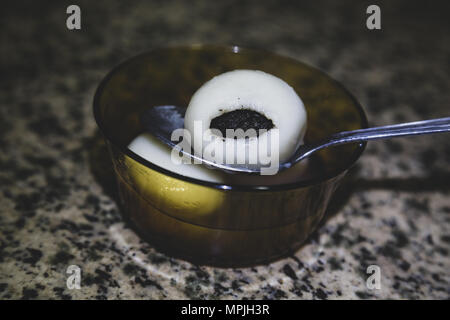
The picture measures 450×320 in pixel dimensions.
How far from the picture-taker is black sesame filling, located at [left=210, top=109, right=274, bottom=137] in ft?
1.58

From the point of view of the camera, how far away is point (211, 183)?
385mm

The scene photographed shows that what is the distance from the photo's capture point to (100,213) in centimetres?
56

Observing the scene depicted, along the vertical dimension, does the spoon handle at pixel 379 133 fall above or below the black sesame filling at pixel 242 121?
below

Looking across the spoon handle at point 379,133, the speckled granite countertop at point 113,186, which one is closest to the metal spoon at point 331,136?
the spoon handle at point 379,133

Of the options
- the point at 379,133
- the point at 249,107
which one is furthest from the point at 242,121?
the point at 379,133

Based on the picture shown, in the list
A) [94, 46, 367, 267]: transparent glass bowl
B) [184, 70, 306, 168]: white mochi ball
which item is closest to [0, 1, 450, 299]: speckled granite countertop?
[94, 46, 367, 267]: transparent glass bowl

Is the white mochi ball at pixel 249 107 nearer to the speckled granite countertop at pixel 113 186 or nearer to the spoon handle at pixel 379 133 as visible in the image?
the spoon handle at pixel 379 133

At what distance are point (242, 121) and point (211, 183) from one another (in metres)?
0.12

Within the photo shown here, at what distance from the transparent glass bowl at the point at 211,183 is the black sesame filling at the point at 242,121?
8 centimetres

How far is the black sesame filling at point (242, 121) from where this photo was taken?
1.58 ft

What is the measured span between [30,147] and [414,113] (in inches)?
28.5

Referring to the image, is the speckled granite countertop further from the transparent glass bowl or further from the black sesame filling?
the black sesame filling

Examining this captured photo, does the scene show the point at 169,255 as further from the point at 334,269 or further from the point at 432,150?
the point at 432,150
